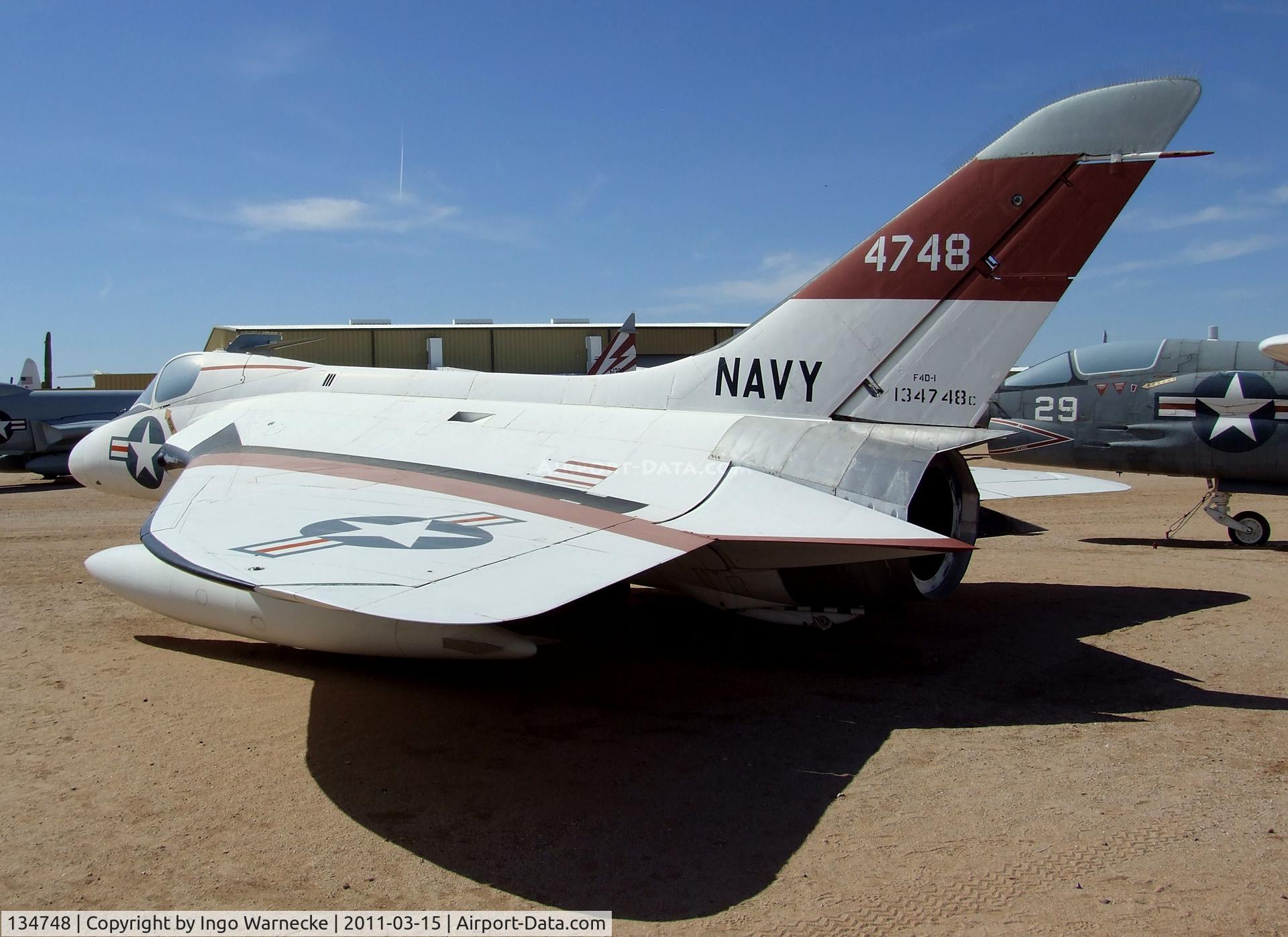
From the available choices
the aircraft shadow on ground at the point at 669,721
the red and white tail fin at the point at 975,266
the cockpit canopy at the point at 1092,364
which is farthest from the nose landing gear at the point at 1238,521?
the red and white tail fin at the point at 975,266

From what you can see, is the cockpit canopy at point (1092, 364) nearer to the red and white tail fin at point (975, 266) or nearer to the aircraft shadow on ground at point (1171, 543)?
the aircraft shadow on ground at point (1171, 543)

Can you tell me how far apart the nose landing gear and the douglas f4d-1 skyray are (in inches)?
309

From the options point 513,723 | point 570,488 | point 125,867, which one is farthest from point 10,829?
point 570,488

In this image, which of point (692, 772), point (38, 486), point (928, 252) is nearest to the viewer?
point (692, 772)

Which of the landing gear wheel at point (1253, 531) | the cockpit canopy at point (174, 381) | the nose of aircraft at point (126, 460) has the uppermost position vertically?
the cockpit canopy at point (174, 381)

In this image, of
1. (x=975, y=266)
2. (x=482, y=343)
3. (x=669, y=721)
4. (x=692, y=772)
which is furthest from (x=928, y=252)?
(x=482, y=343)

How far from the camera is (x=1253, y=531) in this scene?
11844 millimetres

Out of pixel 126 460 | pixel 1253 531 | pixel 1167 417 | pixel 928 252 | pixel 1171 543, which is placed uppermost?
pixel 928 252

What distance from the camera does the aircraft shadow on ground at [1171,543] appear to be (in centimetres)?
1188

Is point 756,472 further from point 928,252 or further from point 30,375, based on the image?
point 30,375

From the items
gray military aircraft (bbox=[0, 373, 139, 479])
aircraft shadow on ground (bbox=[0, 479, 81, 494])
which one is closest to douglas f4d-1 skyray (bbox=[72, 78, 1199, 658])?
aircraft shadow on ground (bbox=[0, 479, 81, 494])

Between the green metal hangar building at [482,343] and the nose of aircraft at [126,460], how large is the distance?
18097 mm

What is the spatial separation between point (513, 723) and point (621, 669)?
51.1 inches

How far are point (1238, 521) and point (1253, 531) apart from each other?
0.72 feet
